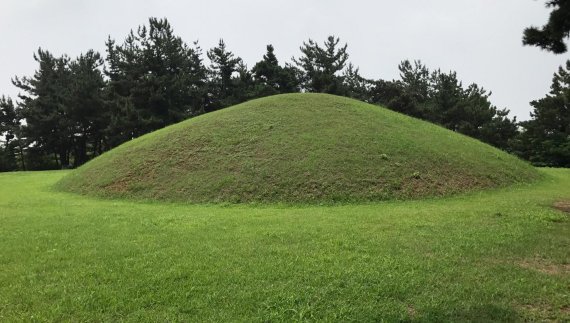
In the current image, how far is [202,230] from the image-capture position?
8445mm

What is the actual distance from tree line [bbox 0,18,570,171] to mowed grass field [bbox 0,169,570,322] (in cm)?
3003

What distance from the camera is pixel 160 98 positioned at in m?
38.8

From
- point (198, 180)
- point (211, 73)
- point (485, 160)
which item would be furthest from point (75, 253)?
point (211, 73)

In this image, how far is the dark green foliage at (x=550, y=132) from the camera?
32031mm

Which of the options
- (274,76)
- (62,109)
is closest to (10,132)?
(62,109)

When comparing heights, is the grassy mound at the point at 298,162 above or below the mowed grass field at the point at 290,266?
above

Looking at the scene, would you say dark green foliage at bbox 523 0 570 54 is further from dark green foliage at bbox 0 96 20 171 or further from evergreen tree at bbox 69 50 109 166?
dark green foliage at bbox 0 96 20 171

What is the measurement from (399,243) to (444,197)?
6757 mm

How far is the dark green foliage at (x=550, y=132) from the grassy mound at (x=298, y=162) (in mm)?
16245

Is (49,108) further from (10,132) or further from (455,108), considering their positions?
(455,108)

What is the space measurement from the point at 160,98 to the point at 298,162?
2688 centimetres

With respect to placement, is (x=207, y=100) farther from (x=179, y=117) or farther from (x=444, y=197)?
(x=444, y=197)

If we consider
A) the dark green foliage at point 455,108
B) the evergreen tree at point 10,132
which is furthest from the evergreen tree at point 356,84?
the evergreen tree at point 10,132

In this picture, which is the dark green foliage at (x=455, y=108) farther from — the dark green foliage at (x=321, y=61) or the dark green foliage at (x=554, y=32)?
the dark green foliage at (x=554, y=32)
